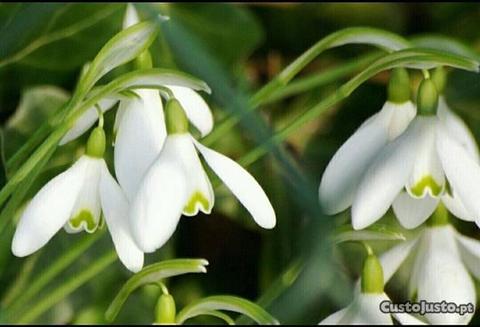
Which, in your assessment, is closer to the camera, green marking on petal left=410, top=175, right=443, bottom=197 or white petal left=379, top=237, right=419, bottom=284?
green marking on petal left=410, top=175, right=443, bottom=197

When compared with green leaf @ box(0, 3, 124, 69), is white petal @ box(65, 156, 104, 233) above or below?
below

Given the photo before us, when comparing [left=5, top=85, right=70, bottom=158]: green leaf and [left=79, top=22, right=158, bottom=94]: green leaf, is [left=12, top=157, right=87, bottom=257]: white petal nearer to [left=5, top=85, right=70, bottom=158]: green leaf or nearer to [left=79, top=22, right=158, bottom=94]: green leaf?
[left=79, top=22, right=158, bottom=94]: green leaf

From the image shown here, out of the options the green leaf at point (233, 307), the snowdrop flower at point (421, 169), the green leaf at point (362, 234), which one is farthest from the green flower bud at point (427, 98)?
the green leaf at point (233, 307)

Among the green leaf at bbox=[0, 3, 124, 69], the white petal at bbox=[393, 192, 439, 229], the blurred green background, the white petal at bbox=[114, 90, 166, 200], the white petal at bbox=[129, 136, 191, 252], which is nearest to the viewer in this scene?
the white petal at bbox=[129, 136, 191, 252]

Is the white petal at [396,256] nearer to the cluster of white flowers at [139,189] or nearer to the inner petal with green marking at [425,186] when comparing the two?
the inner petal with green marking at [425,186]

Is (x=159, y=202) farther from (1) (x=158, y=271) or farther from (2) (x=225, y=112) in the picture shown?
(2) (x=225, y=112)

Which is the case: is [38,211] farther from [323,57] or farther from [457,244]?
[323,57]

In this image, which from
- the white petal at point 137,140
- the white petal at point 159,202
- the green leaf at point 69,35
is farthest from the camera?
the green leaf at point 69,35

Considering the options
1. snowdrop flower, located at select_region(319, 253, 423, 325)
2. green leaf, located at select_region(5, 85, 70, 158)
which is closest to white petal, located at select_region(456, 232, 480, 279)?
snowdrop flower, located at select_region(319, 253, 423, 325)
